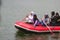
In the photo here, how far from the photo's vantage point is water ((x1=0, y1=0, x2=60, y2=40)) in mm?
19297

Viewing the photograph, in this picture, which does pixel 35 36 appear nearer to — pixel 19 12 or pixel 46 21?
pixel 46 21

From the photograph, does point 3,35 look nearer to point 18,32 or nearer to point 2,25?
point 18,32

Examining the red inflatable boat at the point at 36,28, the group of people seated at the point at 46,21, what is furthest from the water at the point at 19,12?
the group of people seated at the point at 46,21

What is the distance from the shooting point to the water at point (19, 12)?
19.3 metres

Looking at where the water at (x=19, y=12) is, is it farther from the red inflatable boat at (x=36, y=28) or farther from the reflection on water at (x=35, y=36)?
the red inflatable boat at (x=36, y=28)

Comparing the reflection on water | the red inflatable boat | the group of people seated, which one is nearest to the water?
the reflection on water

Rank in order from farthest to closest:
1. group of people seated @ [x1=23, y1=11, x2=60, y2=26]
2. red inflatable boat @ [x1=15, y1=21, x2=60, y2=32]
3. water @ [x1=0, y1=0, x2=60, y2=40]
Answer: group of people seated @ [x1=23, y1=11, x2=60, y2=26]
red inflatable boat @ [x1=15, y1=21, x2=60, y2=32]
water @ [x1=0, y1=0, x2=60, y2=40]

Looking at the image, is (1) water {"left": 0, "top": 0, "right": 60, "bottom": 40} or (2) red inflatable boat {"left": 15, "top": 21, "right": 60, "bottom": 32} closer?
(1) water {"left": 0, "top": 0, "right": 60, "bottom": 40}

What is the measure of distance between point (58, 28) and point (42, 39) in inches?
54.5

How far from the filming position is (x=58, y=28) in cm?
1956

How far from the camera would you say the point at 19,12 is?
27.9 m

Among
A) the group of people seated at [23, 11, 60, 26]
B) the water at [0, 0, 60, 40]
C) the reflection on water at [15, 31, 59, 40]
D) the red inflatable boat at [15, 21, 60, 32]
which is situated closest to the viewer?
the reflection on water at [15, 31, 59, 40]

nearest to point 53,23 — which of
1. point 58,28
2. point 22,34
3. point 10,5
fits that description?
point 58,28

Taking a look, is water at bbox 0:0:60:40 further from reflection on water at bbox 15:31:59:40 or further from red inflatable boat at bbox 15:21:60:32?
red inflatable boat at bbox 15:21:60:32
